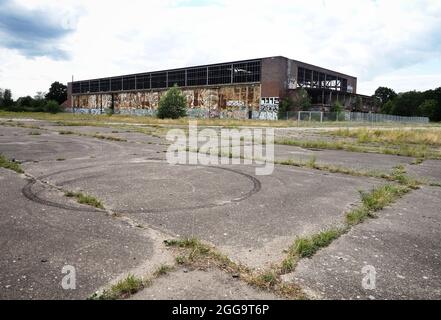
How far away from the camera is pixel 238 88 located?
6078 centimetres

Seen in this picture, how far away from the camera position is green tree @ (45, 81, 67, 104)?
111188mm

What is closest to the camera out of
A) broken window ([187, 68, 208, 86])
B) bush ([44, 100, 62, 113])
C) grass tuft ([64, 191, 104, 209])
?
grass tuft ([64, 191, 104, 209])

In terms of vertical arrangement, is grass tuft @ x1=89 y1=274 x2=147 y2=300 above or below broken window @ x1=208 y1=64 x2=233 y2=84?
Result: below

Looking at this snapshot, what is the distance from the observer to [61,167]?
7449mm

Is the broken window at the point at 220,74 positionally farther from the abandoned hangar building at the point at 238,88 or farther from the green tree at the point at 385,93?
the green tree at the point at 385,93

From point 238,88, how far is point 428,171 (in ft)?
177

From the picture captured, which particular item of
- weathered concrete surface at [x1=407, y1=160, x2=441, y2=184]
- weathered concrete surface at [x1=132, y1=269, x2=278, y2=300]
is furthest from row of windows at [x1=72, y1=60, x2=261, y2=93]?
weathered concrete surface at [x1=132, y1=269, x2=278, y2=300]

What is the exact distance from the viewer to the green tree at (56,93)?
111 meters

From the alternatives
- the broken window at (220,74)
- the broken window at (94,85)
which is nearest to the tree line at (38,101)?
the broken window at (94,85)

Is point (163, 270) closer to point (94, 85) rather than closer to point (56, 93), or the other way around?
point (94, 85)

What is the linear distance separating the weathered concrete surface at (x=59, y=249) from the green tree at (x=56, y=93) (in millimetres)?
118994

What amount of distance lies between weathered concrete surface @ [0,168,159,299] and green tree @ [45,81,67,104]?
390 feet

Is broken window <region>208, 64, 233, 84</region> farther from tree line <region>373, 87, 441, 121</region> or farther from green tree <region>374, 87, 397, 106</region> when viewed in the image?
green tree <region>374, 87, 397, 106</region>
